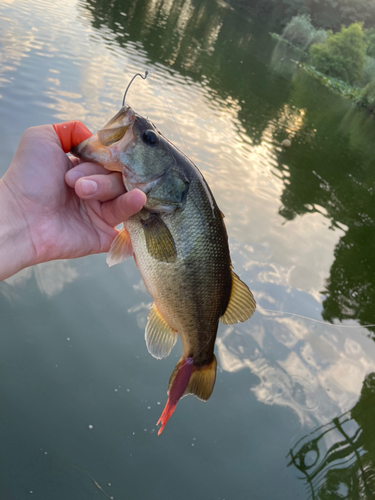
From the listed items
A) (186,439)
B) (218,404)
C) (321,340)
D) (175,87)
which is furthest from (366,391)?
(175,87)

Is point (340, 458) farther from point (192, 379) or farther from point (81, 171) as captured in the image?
point (81, 171)

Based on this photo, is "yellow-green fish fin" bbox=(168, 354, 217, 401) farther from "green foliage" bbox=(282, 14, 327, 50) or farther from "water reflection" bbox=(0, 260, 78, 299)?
"green foliage" bbox=(282, 14, 327, 50)

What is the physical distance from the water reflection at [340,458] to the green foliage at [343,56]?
159ft

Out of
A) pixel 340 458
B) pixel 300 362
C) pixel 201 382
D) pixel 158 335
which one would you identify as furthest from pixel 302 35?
pixel 201 382

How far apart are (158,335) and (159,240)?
62cm

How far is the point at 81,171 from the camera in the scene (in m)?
1.94

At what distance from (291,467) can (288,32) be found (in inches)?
2700

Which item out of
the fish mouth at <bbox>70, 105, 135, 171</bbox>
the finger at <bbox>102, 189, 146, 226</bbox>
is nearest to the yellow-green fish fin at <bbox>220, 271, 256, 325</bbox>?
the finger at <bbox>102, 189, 146, 226</bbox>

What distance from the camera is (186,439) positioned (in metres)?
3.43

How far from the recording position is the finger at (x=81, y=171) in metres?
1.93

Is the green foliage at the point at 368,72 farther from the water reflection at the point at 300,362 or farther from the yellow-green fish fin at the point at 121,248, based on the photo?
the yellow-green fish fin at the point at 121,248

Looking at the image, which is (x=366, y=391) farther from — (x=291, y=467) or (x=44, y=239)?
(x=44, y=239)

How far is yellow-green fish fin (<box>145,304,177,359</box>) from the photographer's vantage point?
2.12 m

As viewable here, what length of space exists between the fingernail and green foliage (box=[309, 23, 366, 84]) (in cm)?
4998
